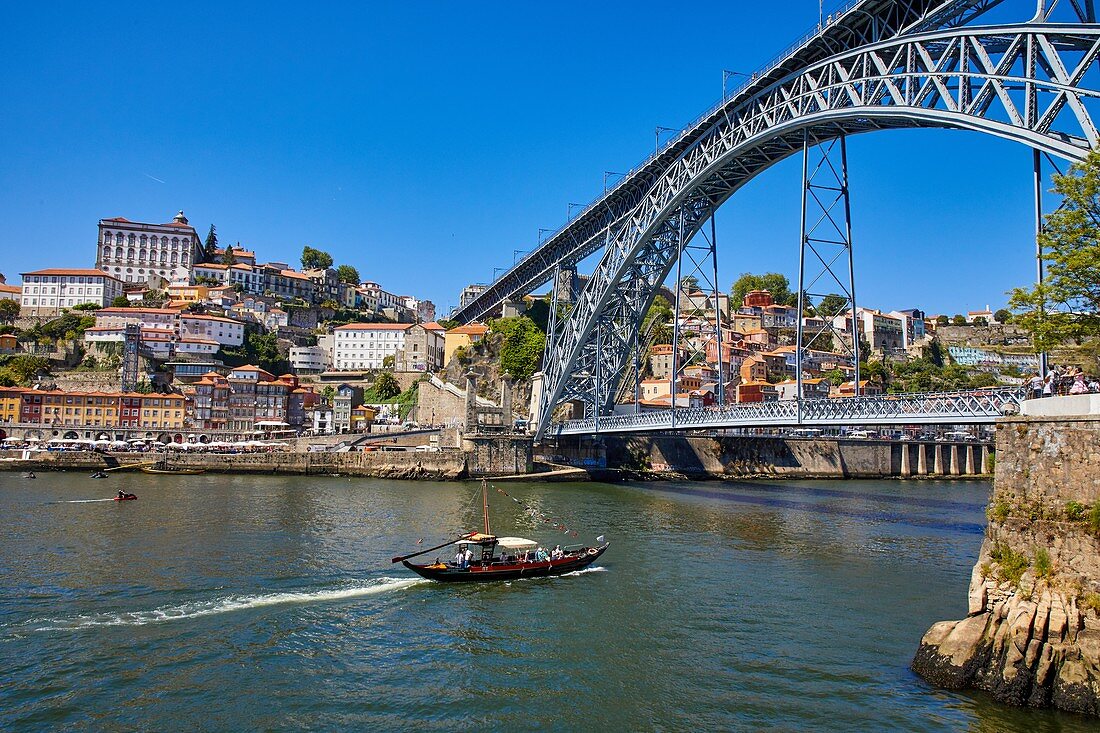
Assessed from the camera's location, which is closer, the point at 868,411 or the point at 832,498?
the point at 868,411

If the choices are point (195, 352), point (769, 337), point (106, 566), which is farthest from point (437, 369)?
point (106, 566)

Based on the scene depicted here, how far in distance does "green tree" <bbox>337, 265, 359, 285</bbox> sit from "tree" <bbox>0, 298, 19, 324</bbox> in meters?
35.6

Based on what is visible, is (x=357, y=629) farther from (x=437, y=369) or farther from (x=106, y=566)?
(x=437, y=369)

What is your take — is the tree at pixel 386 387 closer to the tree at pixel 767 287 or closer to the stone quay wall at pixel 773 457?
the stone quay wall at pixel 773 457

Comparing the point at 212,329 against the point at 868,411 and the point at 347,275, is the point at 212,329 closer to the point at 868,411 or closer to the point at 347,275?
the point at 347,275

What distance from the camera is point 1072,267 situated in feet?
41.4

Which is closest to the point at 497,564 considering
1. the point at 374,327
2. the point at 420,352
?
the point at 420,352

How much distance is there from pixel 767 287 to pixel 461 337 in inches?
2035

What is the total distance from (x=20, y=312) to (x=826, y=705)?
8427 cm

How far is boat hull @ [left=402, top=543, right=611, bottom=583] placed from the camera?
17.4 metres

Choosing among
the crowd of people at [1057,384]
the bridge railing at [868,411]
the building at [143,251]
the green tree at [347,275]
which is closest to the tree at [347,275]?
the green tree at [347,275]

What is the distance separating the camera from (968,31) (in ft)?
60.2

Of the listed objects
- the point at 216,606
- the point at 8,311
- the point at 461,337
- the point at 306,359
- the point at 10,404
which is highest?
the point at 8,311

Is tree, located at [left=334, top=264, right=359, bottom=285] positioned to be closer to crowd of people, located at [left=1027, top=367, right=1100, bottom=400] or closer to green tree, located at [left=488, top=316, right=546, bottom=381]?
green tree, located at [left=488, top=316, right=546, bottom=381]
